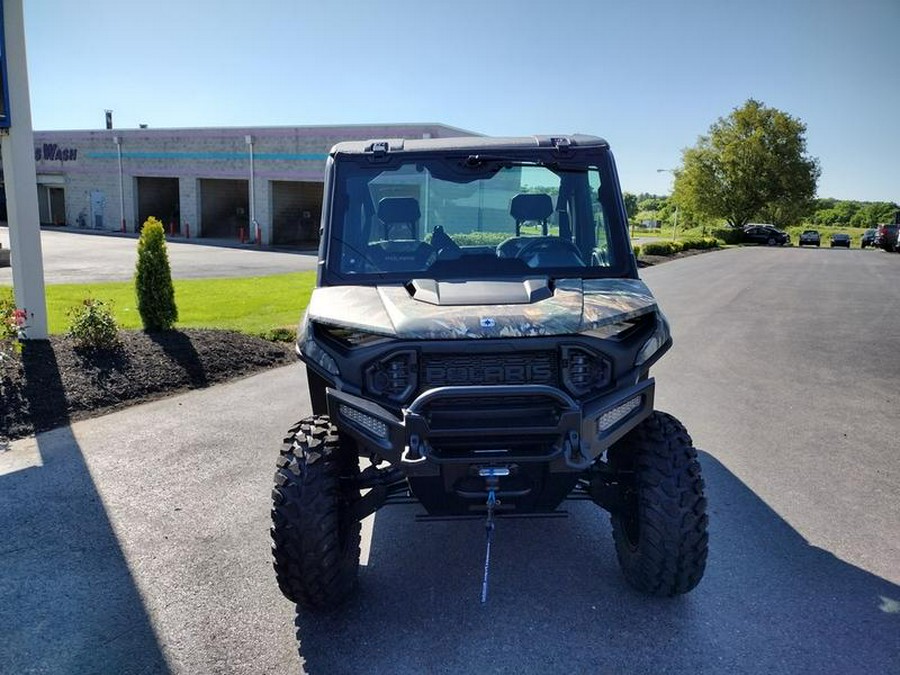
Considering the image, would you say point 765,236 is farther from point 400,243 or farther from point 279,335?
point 400,243

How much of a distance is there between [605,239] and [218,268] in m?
18.6

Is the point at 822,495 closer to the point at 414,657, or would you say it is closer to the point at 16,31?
the point at 414,657

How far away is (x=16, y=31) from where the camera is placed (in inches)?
325

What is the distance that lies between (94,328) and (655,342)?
6.76 m

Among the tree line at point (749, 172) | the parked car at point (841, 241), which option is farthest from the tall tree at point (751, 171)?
the parked car at point (841, 241)

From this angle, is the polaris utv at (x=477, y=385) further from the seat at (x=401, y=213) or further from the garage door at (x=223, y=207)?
the garage door at (x=223, y=207)

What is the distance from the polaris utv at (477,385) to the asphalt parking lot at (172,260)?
14824mm

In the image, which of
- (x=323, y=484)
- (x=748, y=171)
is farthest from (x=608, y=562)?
(x=748, y=171)

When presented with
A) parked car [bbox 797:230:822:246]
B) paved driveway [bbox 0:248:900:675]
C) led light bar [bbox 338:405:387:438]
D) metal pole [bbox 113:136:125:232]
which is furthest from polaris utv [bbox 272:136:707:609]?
parked car [bbox 797:230:822:246]

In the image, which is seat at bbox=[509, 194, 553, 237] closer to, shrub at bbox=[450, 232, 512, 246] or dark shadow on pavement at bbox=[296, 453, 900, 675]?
shrub at bbox=[450, 232, 512, 246]

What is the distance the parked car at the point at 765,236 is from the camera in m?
56.3

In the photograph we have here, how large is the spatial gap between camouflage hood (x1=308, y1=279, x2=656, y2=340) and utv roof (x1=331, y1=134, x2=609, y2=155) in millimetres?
913

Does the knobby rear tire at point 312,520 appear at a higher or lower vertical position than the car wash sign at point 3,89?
lower

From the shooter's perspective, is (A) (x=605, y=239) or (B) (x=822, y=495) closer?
(A) (x=605, y=239)
